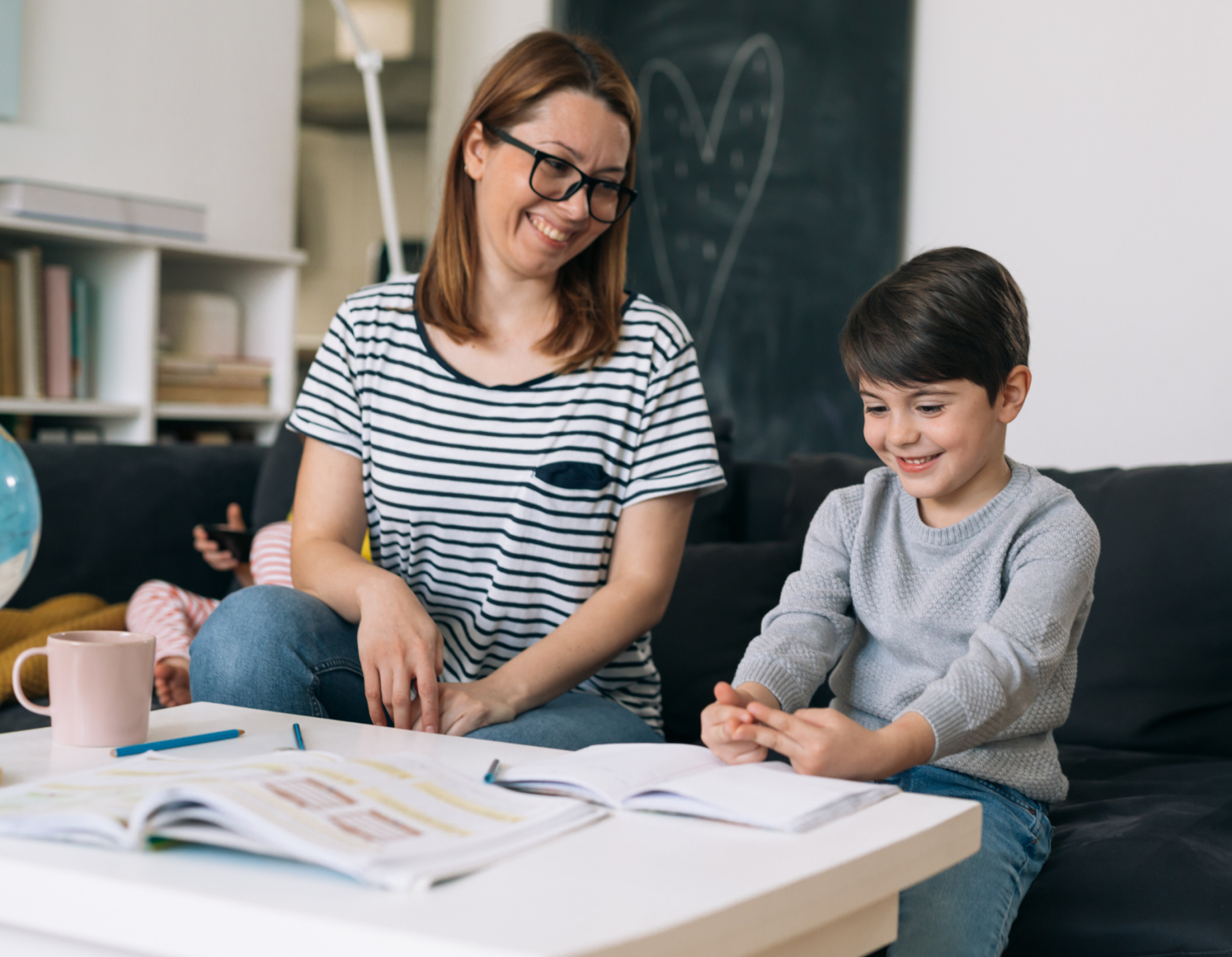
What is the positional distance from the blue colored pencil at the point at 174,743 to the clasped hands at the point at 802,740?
37cm

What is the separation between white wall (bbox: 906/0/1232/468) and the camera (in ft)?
7.56

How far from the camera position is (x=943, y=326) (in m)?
1.14

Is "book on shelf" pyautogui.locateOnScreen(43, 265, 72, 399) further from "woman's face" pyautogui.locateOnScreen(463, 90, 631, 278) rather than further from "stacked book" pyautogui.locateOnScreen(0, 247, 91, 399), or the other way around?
"woman's face" pyautogui.locateOnScreen(463, 90, 631, 278)

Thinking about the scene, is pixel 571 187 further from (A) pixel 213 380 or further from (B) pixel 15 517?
(A) pixel 213 380

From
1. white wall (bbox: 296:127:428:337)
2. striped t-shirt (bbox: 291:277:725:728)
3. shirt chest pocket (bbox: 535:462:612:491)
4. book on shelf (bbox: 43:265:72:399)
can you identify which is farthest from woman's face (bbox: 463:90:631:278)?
white wall (bbox: 296:127:428:337)

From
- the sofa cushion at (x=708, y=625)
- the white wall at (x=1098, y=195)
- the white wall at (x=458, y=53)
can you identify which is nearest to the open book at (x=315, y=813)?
the sofa cushion at (x=708, y=625)

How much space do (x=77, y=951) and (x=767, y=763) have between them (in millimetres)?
486

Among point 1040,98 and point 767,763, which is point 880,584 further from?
point 1040,98

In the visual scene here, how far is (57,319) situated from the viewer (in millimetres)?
2713

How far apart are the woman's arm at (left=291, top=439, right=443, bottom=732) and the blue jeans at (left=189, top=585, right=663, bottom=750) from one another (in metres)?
0.04

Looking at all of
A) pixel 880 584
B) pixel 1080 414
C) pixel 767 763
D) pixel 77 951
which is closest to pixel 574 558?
pixel 880 584

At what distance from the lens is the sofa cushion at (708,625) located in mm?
1765

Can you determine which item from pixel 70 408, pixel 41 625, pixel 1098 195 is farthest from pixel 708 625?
pixel 70 408

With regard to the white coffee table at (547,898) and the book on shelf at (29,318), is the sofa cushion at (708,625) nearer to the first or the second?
the white coffee table at (547,898)
